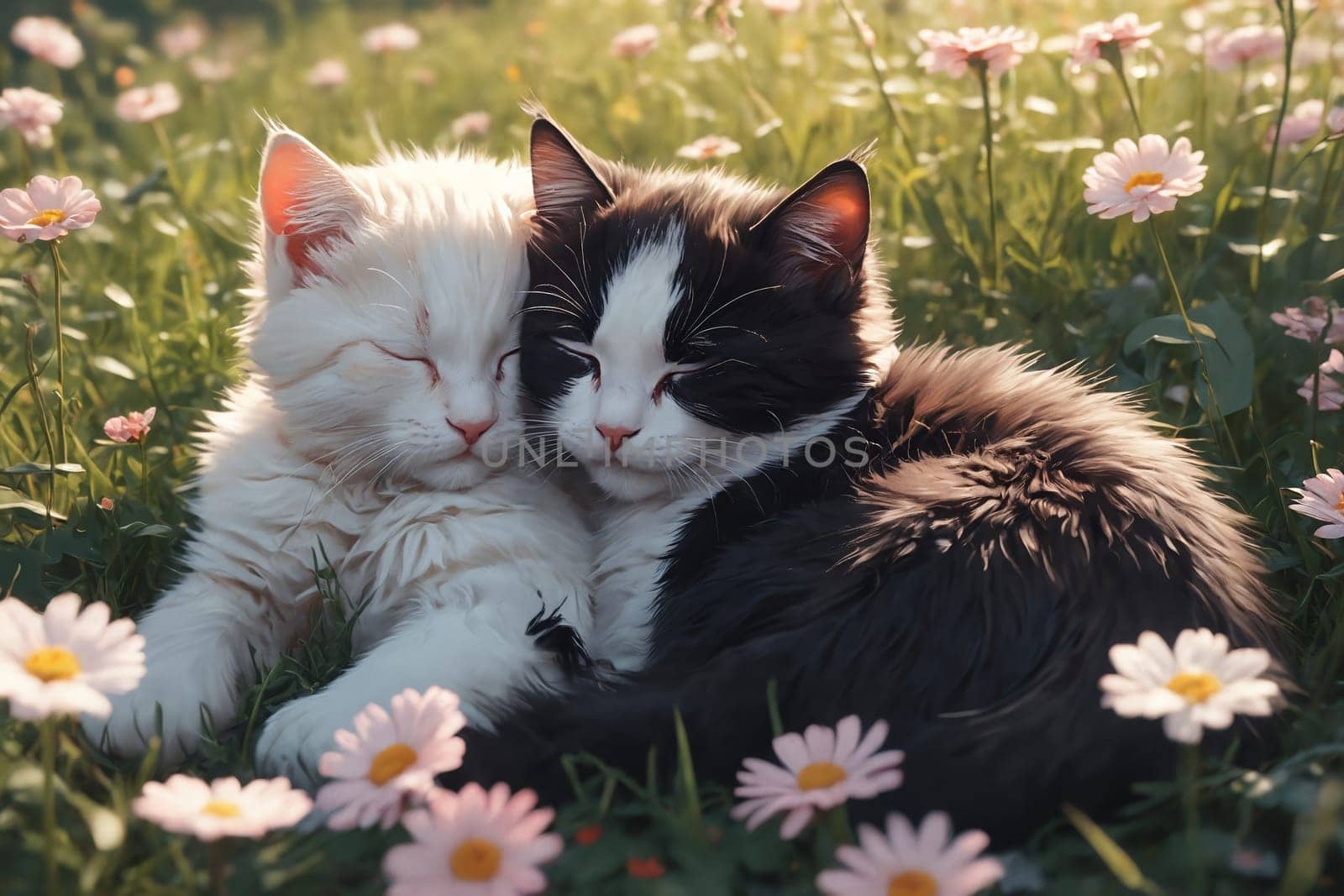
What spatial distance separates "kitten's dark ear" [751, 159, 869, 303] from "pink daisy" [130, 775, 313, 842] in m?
1.07

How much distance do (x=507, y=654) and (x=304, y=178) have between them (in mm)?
839

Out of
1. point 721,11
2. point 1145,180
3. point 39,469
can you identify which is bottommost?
point 39,469

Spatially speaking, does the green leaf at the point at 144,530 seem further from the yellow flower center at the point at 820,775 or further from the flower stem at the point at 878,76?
the flower stem at the point at 878,76

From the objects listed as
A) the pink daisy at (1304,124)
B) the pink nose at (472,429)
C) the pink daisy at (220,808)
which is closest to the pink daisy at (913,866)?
the pink daisy at (220,808)

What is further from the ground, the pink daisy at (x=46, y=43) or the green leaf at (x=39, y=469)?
the pink daisy at (x=46, y=43)

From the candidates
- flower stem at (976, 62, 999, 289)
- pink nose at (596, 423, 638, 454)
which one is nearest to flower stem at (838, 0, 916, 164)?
flower stem at (976, 62, 999, 289)

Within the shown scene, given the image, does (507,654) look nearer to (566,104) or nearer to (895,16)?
(566,104)

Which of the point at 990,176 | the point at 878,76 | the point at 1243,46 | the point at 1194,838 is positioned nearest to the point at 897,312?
the point at 990,176

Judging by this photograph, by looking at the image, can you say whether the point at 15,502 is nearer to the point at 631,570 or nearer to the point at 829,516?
the point at 631,570

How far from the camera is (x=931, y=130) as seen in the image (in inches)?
130

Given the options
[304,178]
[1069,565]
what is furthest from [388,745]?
[304,178]

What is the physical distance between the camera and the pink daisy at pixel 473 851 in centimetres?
103

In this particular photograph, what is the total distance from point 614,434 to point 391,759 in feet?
2.16

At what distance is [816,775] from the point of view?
116 centimetres
